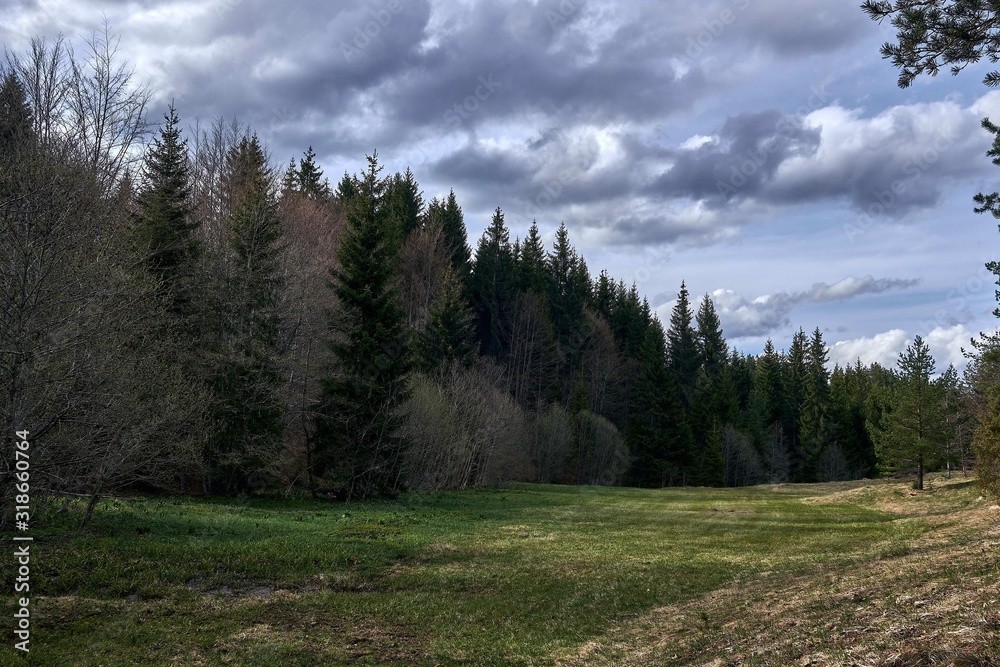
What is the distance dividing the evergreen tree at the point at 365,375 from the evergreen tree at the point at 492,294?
41.7m

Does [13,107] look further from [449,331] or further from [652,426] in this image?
[652,426]

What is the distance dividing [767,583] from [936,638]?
746cm

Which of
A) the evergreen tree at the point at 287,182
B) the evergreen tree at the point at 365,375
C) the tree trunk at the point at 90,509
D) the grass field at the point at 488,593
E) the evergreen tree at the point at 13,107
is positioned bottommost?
the grass field at the point at 488,593

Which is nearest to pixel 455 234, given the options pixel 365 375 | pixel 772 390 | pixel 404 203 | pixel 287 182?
pixel 404 203

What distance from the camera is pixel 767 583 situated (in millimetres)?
13523

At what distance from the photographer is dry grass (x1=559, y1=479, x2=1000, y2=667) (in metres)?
6.59

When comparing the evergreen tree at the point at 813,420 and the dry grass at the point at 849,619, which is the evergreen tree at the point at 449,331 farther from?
the evergreen tree at the point at 813,420

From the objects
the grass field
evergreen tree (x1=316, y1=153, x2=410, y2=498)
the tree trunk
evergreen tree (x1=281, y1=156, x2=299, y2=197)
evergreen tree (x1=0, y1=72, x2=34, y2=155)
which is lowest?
the grass field

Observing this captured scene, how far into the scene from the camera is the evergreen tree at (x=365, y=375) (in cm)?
2991

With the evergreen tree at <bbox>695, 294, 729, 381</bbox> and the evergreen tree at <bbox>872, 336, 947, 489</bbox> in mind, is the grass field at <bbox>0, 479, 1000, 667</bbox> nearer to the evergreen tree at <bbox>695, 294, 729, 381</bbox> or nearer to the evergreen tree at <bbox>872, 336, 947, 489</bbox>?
the evergreen tree at <bbox>872, 336, 947, 489</bbox>

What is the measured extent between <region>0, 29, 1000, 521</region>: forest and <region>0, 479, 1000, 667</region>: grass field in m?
2.49

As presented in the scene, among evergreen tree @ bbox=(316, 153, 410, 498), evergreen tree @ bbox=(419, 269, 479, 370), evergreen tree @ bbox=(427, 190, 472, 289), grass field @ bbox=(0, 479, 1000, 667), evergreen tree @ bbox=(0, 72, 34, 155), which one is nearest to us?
grass field @ bbox=(0, 479, 1000, 667)

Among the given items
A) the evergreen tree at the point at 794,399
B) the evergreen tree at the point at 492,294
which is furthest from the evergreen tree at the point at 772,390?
the evergreen tree at the point at 492,294

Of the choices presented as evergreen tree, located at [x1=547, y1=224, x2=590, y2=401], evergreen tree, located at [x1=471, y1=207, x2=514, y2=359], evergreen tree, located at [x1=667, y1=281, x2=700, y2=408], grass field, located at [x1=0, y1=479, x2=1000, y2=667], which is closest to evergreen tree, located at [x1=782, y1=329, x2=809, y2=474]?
evergreen tree, located at [x1=667, y1=281, x2=700, y2=408]
